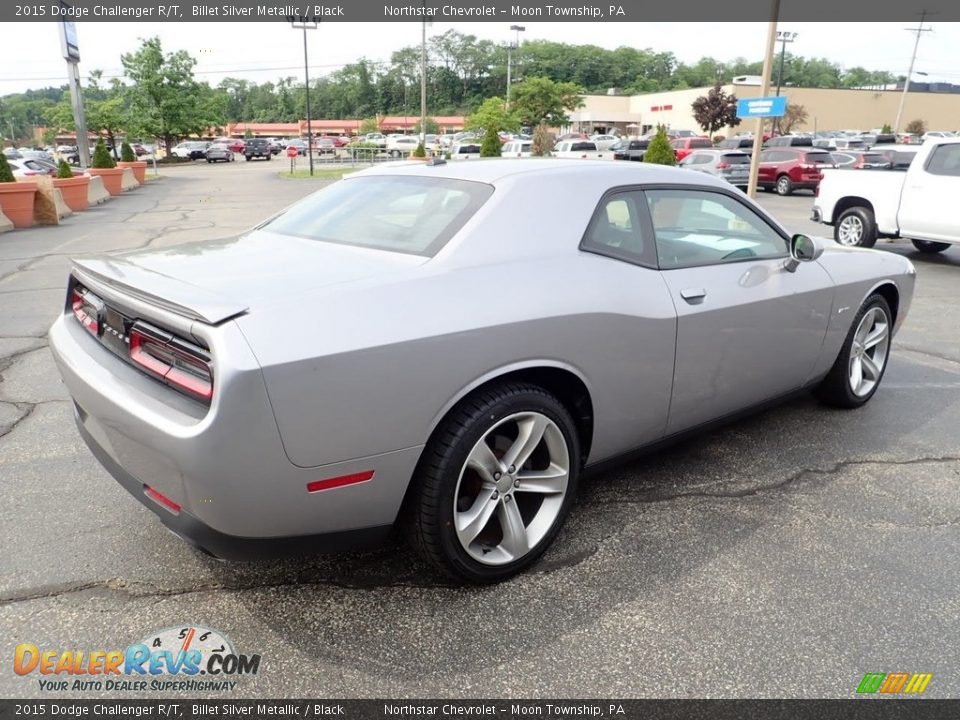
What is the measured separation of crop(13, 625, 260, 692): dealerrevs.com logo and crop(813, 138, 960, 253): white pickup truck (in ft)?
33.4

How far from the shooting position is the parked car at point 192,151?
59.0 meters

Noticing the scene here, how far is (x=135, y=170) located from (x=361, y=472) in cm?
2989

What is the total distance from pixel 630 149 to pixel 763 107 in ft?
64.1

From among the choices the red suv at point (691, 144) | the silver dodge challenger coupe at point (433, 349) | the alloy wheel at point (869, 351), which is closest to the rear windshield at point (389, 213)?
the silver dodge challenger coupe at point (433, 349)

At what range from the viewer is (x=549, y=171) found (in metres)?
2.99

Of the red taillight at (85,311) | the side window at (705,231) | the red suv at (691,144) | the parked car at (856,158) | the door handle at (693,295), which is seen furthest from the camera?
the red suv at (691,144)

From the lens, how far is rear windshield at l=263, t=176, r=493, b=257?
2758 millimetres

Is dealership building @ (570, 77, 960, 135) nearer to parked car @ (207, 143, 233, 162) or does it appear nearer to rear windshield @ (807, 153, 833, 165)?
parked car @ (207, 143, 233, 162)

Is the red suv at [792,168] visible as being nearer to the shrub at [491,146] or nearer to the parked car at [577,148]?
the shrub at [491,146]

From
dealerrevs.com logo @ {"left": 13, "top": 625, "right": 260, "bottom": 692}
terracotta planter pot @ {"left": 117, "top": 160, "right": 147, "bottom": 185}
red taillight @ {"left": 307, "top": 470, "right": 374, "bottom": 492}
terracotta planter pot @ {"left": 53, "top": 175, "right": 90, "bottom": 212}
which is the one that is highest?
red taillight @ {"left": 307, "top": 470, "right": 374, "bottom": 492}

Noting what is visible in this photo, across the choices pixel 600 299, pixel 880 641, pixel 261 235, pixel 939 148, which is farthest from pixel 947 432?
pixel 939 148

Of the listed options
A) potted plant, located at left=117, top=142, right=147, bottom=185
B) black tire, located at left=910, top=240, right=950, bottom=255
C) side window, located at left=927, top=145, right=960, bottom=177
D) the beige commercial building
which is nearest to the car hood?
side window, located at left=927, top=145, right=960, bottom=177

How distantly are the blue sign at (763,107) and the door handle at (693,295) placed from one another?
51.8ft

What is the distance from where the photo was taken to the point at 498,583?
8.86 ft
